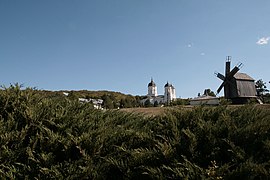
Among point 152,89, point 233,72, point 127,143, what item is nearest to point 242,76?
point 233,72

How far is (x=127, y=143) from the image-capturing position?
17.2ft

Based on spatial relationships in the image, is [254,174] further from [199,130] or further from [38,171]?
[38,171]

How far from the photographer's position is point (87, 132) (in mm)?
5363

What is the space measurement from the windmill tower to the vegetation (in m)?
43.1

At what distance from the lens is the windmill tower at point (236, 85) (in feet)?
154

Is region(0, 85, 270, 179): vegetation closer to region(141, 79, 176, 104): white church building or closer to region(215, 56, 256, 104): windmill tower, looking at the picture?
region(215, 56, 256, 104): windmill tower

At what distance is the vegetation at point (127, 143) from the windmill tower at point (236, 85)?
141 ft

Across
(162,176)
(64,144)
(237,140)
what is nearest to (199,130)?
(237,140)

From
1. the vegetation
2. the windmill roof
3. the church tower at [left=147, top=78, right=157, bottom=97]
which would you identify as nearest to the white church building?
the church tower at [left=147, top=78, right=157, bottom=97]

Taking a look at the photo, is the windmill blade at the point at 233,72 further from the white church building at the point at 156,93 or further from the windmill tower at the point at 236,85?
the white church building at the point at 156,93

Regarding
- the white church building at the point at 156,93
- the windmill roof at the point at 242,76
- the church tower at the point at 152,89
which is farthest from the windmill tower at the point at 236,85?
the church tower at the point at 152,89

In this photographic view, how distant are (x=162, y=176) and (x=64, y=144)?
1.78m

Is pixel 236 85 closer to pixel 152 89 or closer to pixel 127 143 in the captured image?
pixel 127 143

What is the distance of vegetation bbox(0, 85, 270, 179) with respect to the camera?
13.8 ft
